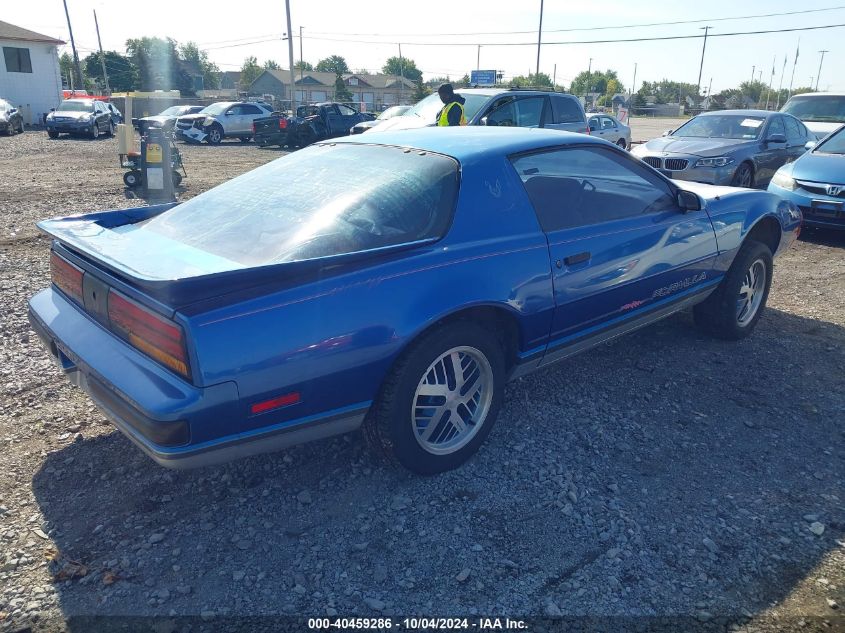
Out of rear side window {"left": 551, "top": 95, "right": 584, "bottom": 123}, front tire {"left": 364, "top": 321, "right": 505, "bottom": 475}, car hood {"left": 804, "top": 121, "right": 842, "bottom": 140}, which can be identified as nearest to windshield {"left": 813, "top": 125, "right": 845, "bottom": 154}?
rear side window {"left": 551, "top": 95, "right": 584, "bottom": 123}

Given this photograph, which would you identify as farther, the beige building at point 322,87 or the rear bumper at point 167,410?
the beige building at point 322,87

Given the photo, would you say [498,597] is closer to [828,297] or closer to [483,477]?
[483,477]

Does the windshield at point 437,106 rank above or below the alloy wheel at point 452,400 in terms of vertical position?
above

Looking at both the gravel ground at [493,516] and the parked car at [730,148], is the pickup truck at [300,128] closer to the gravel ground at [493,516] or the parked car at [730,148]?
the parked car at [730,148]

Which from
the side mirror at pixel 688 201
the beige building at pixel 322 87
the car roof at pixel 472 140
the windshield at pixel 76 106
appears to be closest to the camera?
the car roof at pixel 472 140

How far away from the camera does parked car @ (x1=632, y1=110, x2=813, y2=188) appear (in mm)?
9781

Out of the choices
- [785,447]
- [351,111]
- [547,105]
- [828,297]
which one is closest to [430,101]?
[547,105]

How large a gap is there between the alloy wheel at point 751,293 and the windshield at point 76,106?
2685 cm

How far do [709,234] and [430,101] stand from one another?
314 inches

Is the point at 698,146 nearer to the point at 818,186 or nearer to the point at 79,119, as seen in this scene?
the point at 818,186

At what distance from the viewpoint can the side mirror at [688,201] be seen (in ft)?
12.7

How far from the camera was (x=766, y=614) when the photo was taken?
230 centimetres

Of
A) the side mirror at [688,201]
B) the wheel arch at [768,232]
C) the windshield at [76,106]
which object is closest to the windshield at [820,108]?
the wheel arch at [768,232]

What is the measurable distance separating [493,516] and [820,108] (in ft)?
48.2
